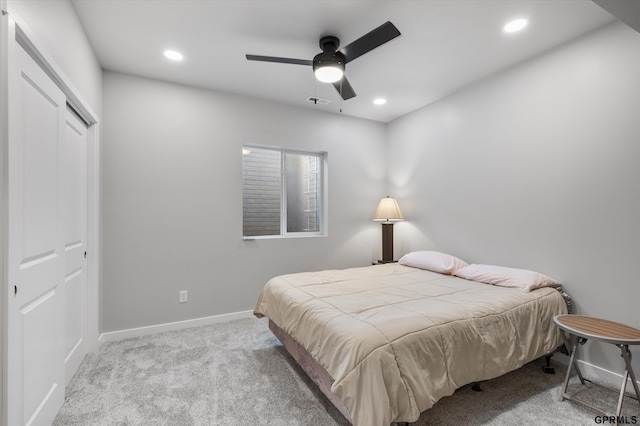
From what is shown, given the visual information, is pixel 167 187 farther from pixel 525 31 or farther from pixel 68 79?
pixel 525 31

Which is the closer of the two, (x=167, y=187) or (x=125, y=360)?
(x=125, y=360)

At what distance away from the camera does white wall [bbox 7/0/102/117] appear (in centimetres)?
144

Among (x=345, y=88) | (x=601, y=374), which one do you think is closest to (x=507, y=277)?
(x=601, y=374)

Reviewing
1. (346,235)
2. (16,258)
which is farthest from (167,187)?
(346,235)

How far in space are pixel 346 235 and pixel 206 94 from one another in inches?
99.6

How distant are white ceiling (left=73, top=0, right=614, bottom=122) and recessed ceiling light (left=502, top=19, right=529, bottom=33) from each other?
0.05m

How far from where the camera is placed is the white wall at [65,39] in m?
1.44

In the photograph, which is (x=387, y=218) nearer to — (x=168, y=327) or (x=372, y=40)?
(x=372, y=40)

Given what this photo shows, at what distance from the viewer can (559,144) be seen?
2.49m

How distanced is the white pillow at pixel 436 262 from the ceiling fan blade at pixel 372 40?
2.20 metres

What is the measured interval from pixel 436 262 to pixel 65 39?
3580mm

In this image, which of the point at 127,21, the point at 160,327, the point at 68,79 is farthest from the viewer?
the point at 160,327

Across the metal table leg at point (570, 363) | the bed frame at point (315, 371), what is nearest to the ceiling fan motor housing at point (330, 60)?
the bed frame at point (315, 371)

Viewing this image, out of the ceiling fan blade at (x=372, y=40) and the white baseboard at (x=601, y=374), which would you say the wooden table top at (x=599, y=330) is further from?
the ceiling fan blade at (x=372, y=40)
